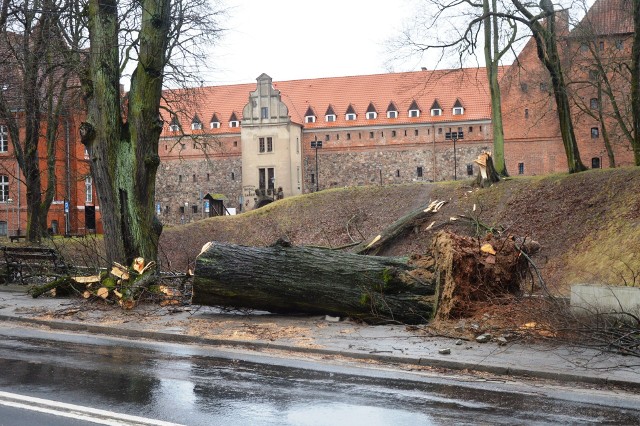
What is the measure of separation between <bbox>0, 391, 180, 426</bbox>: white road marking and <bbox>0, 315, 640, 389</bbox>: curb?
165 inches

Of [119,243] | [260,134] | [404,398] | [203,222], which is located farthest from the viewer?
[260,134]

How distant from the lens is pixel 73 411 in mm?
6855

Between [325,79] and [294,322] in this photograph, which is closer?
[294,322]

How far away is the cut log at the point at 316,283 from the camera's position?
1266 cm

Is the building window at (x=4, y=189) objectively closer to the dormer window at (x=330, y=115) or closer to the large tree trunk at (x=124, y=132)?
the dormer window at (x=330, y=115)

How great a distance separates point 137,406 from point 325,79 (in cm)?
8227

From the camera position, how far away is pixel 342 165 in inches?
3268

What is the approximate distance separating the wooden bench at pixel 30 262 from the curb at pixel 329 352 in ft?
14.5

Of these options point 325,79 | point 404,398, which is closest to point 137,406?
point 404,398

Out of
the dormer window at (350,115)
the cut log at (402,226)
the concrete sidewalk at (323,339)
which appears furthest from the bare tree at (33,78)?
the dormer window at (350,115)

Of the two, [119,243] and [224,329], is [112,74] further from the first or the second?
[224,329]

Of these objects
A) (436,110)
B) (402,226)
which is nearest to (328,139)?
(436,110)

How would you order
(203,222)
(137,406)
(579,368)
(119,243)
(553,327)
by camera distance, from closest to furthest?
(137,406) < (579,368) < (553,327) < (119,243) < (203,222)

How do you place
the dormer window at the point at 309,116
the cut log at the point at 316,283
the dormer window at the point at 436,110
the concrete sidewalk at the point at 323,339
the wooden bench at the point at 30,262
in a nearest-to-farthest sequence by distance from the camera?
the concrete sidewalk at the point at 323,339 < the cut log at the point at 316,283 < the wooden bench at the point at 30,262 < the dormer window at the point at 436,110 < the dormer window at the point at 309,116
